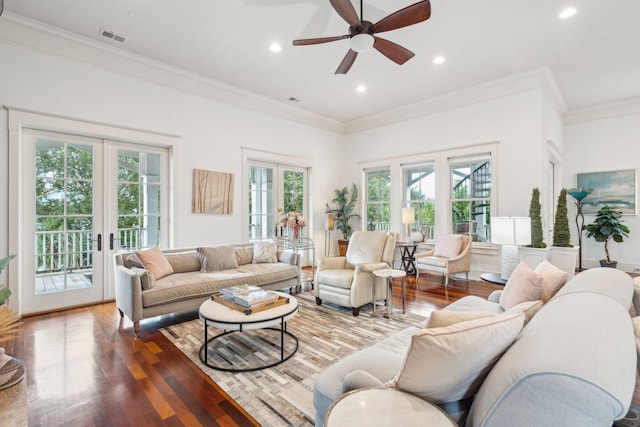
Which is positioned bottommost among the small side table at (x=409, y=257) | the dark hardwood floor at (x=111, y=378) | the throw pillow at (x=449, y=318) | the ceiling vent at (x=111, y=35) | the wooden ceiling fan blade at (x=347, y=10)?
the dark hardwood floor at (x=111, y=378)

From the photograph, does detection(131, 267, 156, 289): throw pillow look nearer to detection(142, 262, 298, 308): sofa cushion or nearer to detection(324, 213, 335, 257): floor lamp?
detection(142, 262, 298, 308): sofa cushion

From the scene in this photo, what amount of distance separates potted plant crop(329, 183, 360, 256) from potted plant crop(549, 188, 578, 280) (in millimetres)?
3741

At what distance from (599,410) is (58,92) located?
5.28 meters

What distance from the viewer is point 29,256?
12.1 ft

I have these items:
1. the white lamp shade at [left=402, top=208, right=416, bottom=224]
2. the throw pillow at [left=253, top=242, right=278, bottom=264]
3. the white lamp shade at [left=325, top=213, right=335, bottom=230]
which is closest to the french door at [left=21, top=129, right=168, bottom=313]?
the throw pillow at [left=253, top=242, right=278, bottom=264]

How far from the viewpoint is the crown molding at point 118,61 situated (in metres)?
3.44

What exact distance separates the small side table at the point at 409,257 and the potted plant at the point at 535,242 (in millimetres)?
1766

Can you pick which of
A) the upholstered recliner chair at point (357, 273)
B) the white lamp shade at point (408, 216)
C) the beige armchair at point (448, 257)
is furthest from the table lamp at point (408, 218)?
the upholstered recliner chair at point (357, 273)

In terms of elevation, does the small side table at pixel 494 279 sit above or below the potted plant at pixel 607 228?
below

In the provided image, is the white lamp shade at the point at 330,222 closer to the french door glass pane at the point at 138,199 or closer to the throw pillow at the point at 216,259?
the throw pillow at the point at 216,259

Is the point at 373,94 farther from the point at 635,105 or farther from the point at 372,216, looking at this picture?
the point at 635,105

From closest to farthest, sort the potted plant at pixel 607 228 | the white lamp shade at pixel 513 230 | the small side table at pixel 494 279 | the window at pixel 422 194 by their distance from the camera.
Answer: the small side table at pixel 494 279, the white lamp shade at pixel 513 230, the potted plant at pixel 607 228, the window at pixel 422 194

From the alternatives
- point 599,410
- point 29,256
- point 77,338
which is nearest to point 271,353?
point 77,338

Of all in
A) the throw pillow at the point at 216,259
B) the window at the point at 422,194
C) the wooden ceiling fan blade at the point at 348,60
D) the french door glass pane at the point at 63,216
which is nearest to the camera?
the wooden ceiling fan blade at the point at 348,60
